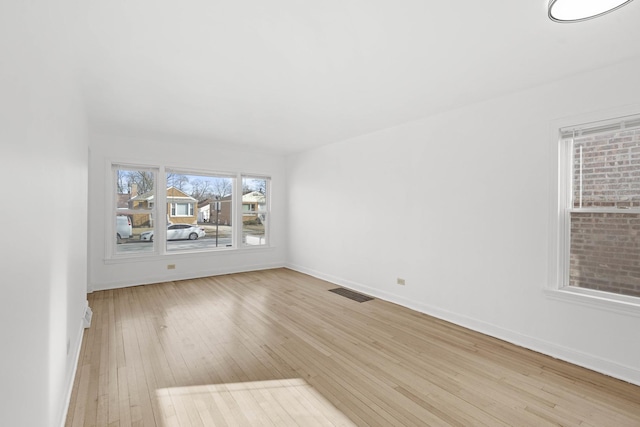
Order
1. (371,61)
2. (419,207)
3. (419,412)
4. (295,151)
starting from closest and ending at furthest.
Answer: (419,412) → (371,61) → (419,207) → (295,151)

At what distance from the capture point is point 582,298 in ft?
8.72

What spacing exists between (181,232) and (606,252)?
19.8ft

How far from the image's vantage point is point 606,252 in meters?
2.69

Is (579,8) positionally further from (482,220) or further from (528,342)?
(528,342)

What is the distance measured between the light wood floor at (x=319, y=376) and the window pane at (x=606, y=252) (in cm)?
77

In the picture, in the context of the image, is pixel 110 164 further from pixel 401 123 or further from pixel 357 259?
pixel 401 123

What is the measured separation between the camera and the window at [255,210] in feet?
21.2

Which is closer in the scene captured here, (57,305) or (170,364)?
(57,305)

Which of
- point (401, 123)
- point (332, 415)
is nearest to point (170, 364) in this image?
point (332, 415)

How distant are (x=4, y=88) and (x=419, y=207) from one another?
3.86 m

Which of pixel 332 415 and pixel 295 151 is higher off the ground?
pixel 295 151

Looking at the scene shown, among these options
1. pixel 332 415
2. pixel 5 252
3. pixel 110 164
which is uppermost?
pixel 110 164

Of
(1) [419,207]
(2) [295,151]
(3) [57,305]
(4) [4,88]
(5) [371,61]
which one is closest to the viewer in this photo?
(4) [4,88]

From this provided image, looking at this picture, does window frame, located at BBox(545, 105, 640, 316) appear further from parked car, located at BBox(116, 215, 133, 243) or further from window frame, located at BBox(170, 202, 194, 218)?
parked car, located at BBox(116, 215, 133, 243)
